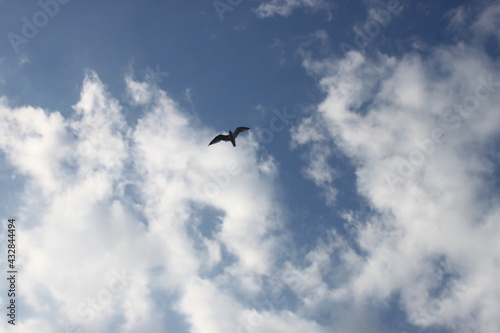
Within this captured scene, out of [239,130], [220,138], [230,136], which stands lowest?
[230,136]

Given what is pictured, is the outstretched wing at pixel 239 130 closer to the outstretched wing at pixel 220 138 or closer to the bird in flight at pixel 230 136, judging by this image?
the bird in flight at pixel 230 136

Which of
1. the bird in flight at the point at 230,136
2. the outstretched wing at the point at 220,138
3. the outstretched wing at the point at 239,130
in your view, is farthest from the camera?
the outstretched wing at the point at 239,130

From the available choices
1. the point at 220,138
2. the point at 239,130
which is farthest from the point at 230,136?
the point at 239,130

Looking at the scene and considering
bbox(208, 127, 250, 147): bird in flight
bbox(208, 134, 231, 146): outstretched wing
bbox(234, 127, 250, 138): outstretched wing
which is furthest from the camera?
bbox(234, 127, 250, 138): outstretched wing

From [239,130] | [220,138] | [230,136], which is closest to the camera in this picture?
[230,136]

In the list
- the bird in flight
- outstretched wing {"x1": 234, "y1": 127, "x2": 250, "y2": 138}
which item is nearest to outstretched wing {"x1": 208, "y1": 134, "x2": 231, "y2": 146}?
the bird in flight

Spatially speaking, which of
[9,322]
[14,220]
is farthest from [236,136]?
[9,322]

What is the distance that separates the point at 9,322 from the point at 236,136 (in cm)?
4187

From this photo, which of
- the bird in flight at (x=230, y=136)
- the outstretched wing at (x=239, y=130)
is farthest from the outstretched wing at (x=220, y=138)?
the outstretched wing at (x=239, y=130)

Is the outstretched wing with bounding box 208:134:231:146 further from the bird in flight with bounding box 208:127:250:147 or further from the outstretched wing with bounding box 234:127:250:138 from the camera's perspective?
the outstretched wing with bounding box 234:127:250:138

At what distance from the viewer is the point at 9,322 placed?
36531mm

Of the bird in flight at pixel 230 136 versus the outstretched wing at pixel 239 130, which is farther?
the outstretched wing at pixel 239 130

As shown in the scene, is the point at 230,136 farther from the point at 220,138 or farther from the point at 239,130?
the point at 239,130

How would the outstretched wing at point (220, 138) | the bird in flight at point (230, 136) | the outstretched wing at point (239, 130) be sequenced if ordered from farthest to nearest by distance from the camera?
the outstretched wing at point (239, 130) < the outstretched wing at point (220, 138) < the bird in flight at point (230, 136)
